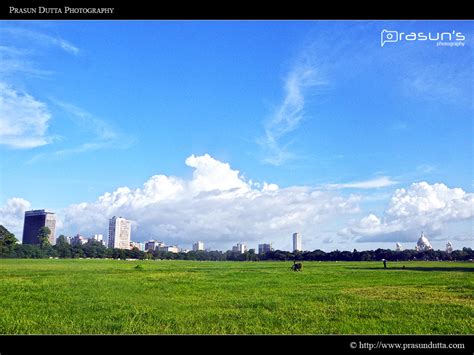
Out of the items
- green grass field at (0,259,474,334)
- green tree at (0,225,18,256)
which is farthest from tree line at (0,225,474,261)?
green grass field at (0,259,474,334)

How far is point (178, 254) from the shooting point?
14.7ft

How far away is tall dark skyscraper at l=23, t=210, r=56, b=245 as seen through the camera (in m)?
4.11

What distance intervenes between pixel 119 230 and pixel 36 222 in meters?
0.84

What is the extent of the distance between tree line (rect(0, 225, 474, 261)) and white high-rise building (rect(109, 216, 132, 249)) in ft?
0.43

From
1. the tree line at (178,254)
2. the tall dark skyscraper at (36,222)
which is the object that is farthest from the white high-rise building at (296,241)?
the tall dark skyscraper at (36,222)

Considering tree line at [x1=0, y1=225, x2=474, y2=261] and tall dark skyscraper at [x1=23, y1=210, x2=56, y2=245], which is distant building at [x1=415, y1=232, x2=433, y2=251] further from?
tall dark skyscraper at [x1=23, y1=210, x2=56, y2=245]

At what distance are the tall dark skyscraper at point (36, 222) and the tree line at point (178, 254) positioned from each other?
0.06m

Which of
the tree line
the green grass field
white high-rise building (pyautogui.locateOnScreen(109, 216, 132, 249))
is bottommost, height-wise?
the green grass field

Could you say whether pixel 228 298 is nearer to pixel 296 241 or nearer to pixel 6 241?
pixel 296 241

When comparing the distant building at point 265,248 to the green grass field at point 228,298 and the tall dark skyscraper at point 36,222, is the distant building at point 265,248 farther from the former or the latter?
the tall dark skyscraper at point 36,222

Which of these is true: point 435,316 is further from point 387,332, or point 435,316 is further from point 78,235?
point 78,235

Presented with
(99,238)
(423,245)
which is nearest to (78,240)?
(99,238)

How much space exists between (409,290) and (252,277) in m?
1.82
